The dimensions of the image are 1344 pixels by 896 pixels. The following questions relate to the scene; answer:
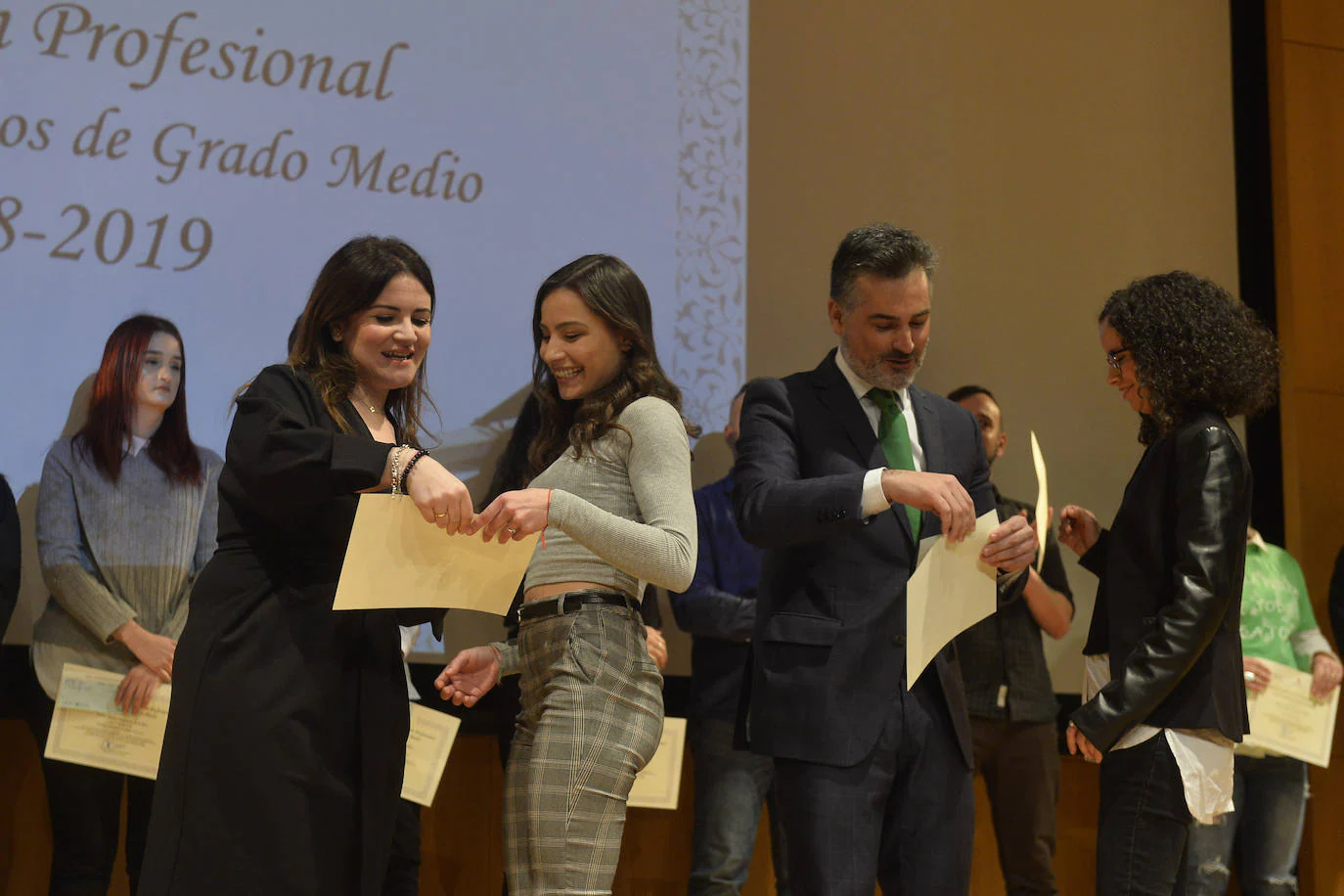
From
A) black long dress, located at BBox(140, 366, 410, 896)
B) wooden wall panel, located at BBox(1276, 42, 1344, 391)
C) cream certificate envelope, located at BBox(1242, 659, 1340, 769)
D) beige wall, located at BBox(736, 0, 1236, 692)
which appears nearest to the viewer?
black long dress, located at BBox(140, 366, 410, 896)

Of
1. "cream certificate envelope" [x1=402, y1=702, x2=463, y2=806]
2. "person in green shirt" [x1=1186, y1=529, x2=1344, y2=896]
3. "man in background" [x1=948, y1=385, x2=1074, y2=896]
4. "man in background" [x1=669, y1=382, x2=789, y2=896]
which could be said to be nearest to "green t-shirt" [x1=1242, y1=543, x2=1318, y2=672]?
"person in green shirt" [x1=1186, y1=529, x2=1344, y2=896]

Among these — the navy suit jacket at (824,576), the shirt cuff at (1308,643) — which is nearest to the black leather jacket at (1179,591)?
the navy suit jacket at (824,576)

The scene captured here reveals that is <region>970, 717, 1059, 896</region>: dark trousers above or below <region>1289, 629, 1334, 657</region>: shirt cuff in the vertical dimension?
below

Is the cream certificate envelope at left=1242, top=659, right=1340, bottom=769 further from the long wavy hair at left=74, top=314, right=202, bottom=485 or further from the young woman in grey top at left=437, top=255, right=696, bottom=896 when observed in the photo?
the long wavy hair at left=74, top=314, right=202, bottom=485

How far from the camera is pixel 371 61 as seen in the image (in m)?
3.60

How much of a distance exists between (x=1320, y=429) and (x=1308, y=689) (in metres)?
1.59

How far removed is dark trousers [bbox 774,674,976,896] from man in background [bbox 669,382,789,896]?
1.23 metres

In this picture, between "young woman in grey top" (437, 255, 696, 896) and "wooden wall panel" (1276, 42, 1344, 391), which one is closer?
"young woman in grey top" (437, 255, 696, 896)

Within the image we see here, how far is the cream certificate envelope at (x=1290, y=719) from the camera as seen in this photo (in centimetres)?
325

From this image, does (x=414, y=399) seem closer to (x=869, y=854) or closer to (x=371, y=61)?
(x=869, y=854)

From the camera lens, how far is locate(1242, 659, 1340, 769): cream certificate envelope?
3.25 m

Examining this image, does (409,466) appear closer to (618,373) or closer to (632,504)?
(632,504)

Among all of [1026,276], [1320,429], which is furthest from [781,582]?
[1320,429]

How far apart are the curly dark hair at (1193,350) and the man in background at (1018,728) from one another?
3.87ft
